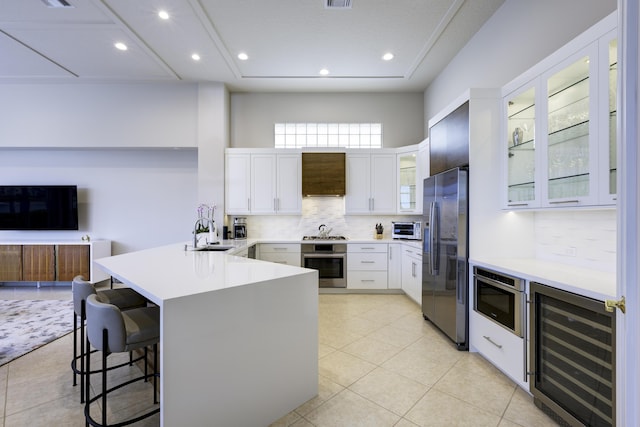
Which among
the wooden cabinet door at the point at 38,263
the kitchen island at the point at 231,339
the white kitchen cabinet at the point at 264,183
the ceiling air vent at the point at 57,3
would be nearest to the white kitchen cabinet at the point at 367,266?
the white kitchen cabinet at the point at 264,183

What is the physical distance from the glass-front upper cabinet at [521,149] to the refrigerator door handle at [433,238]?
0.73 meters

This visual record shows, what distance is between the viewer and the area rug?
285 centimetres

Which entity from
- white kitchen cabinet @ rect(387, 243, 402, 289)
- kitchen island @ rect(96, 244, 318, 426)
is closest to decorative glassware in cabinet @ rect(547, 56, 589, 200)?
kitchen island @ rect(96, 244, 318, 426)

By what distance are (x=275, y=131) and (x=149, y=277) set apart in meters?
4.05

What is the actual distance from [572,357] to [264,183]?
169 inches

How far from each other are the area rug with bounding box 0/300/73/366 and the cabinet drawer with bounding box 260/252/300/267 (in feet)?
8.28

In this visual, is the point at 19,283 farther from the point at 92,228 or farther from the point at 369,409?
the point at 369,409

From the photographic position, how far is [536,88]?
90.0 inches

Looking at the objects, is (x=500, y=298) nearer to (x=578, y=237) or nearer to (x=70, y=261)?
(x=578, y=237)

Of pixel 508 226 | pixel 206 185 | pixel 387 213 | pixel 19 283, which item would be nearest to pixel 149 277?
pixel 508 226

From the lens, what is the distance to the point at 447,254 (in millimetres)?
2967

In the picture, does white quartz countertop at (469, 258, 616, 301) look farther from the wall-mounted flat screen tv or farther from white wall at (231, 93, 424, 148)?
the wall-mounted flat screen tv

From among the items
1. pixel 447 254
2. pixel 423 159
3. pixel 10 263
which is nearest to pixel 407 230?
pixel 423 159

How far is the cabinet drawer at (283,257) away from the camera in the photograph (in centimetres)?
471
